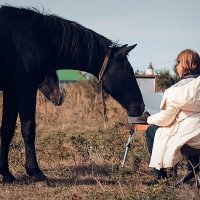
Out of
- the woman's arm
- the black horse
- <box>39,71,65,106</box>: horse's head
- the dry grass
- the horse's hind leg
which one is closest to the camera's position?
the dry grass

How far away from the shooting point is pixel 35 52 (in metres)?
4.88

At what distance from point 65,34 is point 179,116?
5.47ft

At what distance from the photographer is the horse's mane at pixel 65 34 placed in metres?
5.07

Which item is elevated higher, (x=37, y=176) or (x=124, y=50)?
(x=124, y=50)

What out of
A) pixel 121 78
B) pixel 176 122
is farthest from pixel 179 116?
pixel 121 78

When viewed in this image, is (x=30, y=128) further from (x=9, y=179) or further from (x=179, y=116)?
(x=179, y=116)

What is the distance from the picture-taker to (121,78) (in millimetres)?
5215

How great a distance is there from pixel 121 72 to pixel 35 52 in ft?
3.43

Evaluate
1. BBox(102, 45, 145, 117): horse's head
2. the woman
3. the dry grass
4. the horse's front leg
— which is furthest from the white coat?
the horse's front leg

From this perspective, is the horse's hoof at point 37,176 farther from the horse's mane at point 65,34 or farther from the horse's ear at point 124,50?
the horse's ear at point 124,50

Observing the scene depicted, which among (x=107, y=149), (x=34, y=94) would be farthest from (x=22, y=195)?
(x=107, y=149)

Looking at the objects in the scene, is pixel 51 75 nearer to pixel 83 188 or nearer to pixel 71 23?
pixel 71 23

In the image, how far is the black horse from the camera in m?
4.85

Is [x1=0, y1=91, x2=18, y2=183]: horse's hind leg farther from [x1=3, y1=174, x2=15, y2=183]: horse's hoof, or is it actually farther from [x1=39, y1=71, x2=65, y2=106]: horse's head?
[x1=39, y1=71, x2=65, y2=106]: horse's head
